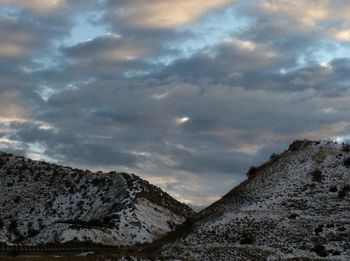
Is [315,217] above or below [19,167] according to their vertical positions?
below

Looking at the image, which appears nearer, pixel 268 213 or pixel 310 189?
pixel 268 213

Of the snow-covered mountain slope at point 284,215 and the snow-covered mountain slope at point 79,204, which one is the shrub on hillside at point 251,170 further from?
the snow-covered mountain slope at point 79,204

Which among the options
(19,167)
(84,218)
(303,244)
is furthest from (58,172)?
(303,244)

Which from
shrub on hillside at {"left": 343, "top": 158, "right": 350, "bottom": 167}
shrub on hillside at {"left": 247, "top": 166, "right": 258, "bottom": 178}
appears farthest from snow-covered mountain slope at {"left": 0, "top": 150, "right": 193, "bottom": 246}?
shrub on hillside at {"left": 343, "top": 158, "right": 350, "bottom": 167}

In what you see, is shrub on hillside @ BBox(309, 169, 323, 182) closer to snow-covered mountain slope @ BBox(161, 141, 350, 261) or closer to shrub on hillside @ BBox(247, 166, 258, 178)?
snow-covered mountain slope @ BBox(161, 141, 350, 261)

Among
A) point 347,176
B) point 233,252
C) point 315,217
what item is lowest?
point 233,252

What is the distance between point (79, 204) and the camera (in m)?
108

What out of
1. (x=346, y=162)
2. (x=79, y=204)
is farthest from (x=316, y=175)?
(x=79, y=204)

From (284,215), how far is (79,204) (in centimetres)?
5249

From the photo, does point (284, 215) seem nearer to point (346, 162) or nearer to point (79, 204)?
point (346, 162)

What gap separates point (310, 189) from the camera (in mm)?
70250

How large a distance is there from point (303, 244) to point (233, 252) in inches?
286

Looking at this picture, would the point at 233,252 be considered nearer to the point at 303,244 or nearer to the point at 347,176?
the point at 303,244

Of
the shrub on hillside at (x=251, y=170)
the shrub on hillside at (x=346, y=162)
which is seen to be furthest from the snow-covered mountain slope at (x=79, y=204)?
the shrub on hillside at (x=346, y=162)
